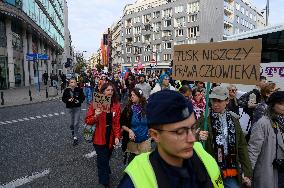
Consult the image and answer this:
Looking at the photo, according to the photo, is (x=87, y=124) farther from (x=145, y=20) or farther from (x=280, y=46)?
(x=145, y=20)

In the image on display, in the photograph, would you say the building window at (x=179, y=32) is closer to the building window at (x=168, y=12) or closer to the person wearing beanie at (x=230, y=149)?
the building window at (x=168, y=12)

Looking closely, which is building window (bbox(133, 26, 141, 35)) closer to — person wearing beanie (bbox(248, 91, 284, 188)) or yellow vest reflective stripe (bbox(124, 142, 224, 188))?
person wearing beanie (bbox(248, 91, 284, 188))

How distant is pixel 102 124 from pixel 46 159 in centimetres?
255

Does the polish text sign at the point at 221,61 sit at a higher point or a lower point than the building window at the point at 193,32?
lower

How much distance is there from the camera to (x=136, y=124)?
567cm

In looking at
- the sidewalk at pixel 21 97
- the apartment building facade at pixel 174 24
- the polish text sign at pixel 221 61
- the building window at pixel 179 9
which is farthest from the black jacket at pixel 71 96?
the building window at pixel 179 9

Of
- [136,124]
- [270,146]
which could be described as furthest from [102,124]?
[270,146]

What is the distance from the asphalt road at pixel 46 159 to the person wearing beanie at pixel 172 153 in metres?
4.23

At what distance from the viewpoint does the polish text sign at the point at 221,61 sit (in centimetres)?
373

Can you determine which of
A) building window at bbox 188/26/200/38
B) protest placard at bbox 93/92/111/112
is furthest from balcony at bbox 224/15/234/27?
protest placard at bbox 93/92/111/112

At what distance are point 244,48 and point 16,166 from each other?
17.6 feet

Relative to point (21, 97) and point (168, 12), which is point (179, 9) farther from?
point (21, 97)

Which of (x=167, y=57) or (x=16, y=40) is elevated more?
(x=16, y=40)

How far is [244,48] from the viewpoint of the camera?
3.78 metres
